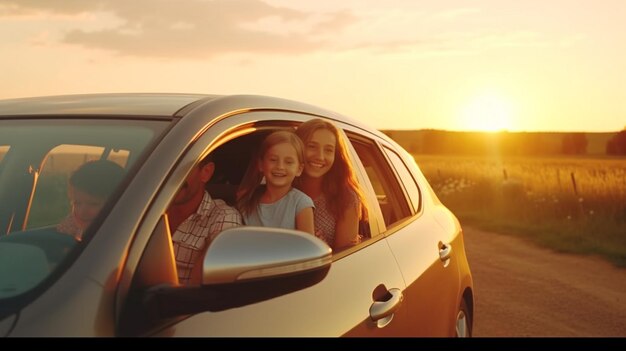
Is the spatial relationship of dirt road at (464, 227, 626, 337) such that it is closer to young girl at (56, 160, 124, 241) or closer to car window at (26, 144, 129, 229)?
car window at (26, 144, 129, 229)

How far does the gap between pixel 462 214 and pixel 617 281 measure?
10073 mm

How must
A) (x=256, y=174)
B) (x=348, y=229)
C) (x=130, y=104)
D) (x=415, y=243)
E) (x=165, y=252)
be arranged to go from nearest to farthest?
(x=165, y=252), (x=130, y=104), (x=348, y=229), (x=256, y=174), (x=415, y=243)

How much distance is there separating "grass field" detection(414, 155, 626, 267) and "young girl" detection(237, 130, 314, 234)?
1006cm

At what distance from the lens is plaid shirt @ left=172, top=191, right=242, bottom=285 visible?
9.59 feet

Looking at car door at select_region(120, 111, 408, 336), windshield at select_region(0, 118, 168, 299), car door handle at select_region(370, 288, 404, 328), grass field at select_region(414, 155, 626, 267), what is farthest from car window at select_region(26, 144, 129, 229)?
grass field at select_region(414, 155, 626, 267)

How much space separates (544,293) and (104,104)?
7.75 metres

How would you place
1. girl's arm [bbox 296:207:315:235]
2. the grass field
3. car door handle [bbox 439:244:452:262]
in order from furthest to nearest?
the grass field < car door handle [bbox 439:244:452:262] < girl's arm [bbox 296:207:315:235]

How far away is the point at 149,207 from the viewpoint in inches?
84.2

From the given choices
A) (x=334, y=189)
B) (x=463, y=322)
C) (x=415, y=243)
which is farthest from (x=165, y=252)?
(x=463, y=322)

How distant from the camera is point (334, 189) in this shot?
150 inches

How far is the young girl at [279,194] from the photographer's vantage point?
3422 millimetres

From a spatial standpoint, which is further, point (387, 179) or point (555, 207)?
point (555, 207)

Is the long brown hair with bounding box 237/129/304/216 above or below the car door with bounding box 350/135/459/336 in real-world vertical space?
above

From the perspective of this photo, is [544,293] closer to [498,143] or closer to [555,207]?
[555,207]
